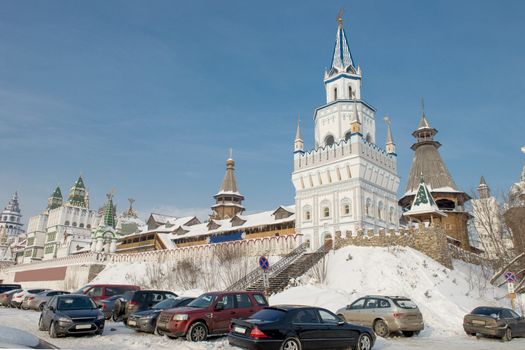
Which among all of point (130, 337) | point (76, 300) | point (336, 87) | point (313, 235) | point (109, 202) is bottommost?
point (130, 337)

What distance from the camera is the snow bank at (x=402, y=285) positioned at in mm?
22609

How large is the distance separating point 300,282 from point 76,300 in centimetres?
1627

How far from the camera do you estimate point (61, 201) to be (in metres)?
120

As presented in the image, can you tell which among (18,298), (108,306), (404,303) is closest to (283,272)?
(108,306)

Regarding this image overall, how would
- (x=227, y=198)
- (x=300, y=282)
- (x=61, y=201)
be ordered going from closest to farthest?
(x=300, y=282) → (x=227, y=198) → (x=61, y=201)

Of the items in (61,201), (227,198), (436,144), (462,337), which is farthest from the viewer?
(61,201)

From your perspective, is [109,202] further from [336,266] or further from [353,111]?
[336,266]

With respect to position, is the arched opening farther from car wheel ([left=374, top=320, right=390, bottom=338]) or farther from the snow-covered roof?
car wheel ([left=374, top=320, right=390, bottom=338])

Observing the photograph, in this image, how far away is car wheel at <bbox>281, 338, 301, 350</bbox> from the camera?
10.8m

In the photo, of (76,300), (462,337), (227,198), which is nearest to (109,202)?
(227,198)

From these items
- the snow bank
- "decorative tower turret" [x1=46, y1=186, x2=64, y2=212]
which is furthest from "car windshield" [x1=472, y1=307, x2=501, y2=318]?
"decorative tower turret" [x1=46, y1=186, x2=64, y2=212]

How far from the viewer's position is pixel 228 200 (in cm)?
7412

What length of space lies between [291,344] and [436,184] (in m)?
43.4

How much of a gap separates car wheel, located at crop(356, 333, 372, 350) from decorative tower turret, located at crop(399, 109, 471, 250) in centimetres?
3570
